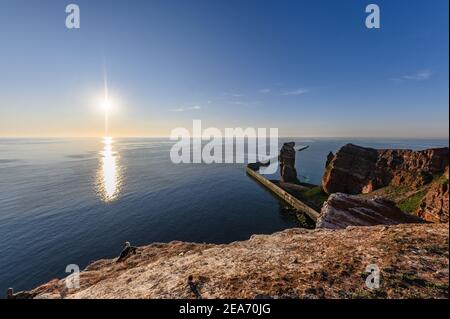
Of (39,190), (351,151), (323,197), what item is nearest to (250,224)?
(323,197)

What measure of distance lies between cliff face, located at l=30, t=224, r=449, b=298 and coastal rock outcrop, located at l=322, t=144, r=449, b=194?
42.6 metres

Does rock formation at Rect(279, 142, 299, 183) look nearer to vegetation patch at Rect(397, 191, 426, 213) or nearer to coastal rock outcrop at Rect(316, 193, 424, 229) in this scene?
vegetation patch at Rect(397, 191, 426, 213)

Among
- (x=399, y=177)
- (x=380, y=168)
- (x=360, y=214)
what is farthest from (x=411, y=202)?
(x=360, y=214)

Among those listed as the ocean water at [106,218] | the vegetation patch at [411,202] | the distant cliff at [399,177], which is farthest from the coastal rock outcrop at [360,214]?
the ocean water at [106,218]

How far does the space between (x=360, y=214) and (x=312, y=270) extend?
50.0 feet

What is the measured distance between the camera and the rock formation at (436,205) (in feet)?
94.6

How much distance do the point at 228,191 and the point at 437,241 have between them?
68.0m

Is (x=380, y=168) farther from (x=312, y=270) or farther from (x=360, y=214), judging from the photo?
(x=312, y=270)

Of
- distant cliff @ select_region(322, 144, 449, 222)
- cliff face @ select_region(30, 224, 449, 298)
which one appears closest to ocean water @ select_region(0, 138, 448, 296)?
distant cliff @ select_region(322, 144, 449, 222)

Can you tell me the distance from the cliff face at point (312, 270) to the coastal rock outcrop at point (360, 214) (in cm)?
724

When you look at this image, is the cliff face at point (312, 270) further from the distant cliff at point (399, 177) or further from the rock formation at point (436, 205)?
the distant cliff at point (399, 177)

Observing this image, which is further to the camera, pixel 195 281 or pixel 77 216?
pixel 77 216
